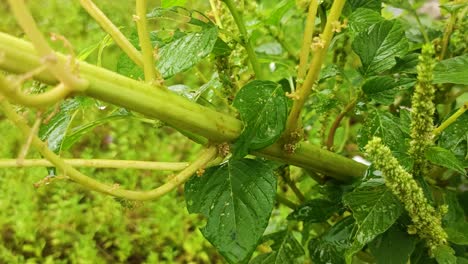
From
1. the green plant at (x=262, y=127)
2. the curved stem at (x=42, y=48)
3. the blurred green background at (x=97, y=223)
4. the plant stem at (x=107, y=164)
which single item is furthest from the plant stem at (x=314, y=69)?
the blurred green background at (x=97, y=223)

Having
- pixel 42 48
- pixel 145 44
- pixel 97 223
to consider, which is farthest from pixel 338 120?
pixel 97 223

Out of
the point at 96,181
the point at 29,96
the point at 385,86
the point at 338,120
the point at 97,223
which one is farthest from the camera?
the point at 97,223

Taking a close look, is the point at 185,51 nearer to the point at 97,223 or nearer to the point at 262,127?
the point at 262,127

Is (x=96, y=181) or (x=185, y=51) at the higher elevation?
(x=185, y=51)

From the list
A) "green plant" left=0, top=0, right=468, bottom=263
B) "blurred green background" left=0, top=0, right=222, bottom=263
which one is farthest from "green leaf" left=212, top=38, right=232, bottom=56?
"blurred green background" left=0, top=0, right=222, bottom=263

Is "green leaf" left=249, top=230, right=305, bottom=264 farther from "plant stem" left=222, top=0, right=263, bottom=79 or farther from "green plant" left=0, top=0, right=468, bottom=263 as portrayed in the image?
"plant stem" left=222, top=0, right=263, bottom=79

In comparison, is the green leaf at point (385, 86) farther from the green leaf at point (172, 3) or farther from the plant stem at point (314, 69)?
the green leaf at point (172, 3)

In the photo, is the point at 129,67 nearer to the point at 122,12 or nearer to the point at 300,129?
the point at 300,129
